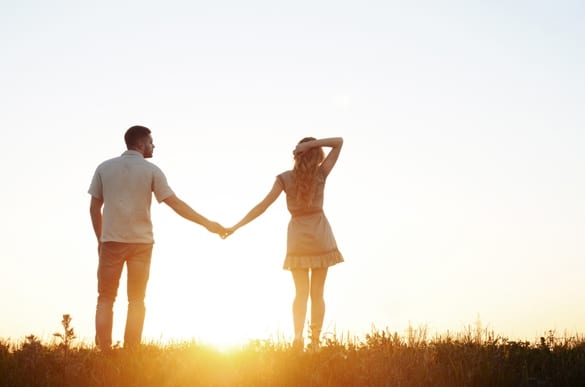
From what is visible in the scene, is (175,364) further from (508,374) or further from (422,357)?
(508,374)

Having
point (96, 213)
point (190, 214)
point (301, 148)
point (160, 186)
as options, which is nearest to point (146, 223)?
point (160, 186)

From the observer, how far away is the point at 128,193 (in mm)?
9688

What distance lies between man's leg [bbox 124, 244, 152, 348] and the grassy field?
547 millimetres

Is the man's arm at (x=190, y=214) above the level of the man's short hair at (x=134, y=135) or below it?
below

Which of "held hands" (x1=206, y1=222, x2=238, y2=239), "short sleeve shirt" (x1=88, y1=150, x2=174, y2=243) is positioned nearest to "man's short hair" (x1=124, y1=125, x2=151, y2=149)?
"short sleeve shirt" (x1=88, y1=150, x2=174, y2=243)

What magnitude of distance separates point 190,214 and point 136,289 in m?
1.71

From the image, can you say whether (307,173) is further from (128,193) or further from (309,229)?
(128,193)

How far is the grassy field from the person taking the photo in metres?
7.64

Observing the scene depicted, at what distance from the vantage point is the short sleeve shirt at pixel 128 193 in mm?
9578

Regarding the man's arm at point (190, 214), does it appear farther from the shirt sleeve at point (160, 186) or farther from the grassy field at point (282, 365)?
the grassy field at point (282, 365)

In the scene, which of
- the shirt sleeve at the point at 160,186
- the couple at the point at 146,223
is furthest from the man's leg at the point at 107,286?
the shirt sleeve at the point at 160,186

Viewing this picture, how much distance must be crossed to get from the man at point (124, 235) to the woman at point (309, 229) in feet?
5.96

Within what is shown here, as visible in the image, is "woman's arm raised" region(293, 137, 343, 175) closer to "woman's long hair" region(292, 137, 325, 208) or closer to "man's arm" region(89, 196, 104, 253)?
"woman's long hair" region(292, 137, 325, 208)

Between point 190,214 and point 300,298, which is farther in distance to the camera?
point 190,214
